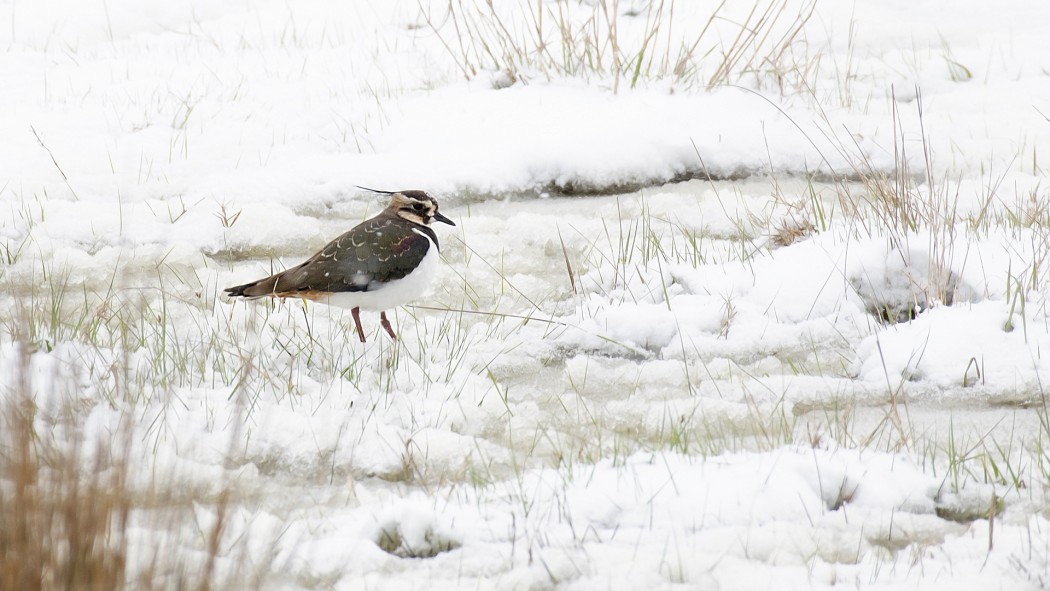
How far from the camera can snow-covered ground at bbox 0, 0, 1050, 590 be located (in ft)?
9.34

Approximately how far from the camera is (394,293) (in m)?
4.54

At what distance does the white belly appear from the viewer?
14.8 feet

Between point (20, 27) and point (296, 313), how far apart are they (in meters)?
7.44

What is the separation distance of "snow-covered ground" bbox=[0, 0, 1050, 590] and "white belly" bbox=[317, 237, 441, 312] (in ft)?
0.60

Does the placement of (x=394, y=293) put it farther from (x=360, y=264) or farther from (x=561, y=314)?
(x=561, y=314)

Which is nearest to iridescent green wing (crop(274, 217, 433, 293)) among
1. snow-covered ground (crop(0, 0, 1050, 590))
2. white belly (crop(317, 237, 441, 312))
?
white belly (crop(317, 237, 441, 312))

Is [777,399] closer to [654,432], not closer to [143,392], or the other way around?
[654,432]

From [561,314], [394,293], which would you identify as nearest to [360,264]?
[394,293]

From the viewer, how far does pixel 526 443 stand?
11.8 ft

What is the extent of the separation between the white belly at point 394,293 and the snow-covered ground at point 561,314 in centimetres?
18

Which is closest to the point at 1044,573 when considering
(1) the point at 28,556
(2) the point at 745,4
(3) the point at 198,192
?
(1) the point at 28,556

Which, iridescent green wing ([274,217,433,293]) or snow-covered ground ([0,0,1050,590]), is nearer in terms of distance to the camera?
snow-covered ground ([0,0,1050,590])

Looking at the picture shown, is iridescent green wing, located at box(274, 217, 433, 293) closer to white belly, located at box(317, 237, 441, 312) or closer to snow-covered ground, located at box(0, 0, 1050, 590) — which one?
white belly, located at box(317, 237, 441, 312)

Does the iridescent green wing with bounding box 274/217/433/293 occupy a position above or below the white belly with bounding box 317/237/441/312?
above
